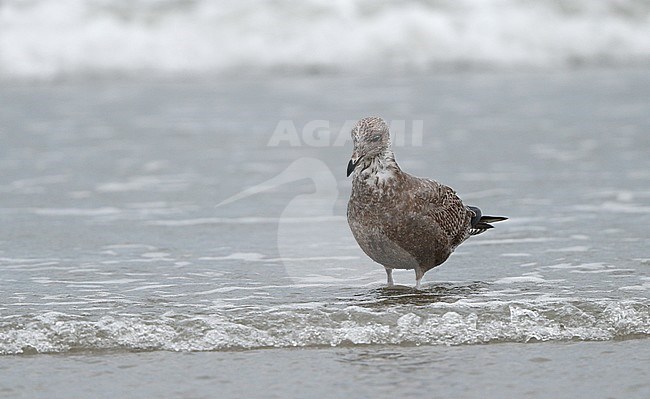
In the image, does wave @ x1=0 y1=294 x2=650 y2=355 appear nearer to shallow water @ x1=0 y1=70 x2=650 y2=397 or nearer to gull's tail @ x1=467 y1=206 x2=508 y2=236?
shallow water @ x1=0 y1=70 x2=650 y2=397

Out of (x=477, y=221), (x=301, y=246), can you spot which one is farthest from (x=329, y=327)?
(x=301, y=246)

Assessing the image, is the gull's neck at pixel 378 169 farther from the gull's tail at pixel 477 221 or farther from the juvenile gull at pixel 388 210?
the gull's tail at pixel 477 221

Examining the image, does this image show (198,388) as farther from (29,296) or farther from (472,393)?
(29,296)

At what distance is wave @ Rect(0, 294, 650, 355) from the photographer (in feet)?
16.0

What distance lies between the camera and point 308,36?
1678 centimetres

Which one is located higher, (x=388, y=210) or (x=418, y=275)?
(x=388, y=210)

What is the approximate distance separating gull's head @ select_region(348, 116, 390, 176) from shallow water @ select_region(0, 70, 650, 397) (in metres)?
0.68

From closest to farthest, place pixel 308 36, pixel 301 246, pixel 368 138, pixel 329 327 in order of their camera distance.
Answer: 1. pixel 329 327
2. pixel 368 138
3. pixel 301 246
4. pixel 308 36

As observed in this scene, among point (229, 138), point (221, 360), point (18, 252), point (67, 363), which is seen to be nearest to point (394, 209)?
point (221, 360)

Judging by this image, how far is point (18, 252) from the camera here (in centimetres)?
681

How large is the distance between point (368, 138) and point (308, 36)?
442 inches

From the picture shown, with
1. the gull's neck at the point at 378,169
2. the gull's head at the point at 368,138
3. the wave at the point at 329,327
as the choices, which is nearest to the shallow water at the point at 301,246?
the wave at the point at 329,327

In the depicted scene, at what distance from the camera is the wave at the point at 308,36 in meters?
16.5

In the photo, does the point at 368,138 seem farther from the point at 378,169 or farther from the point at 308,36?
the point at 308,36
